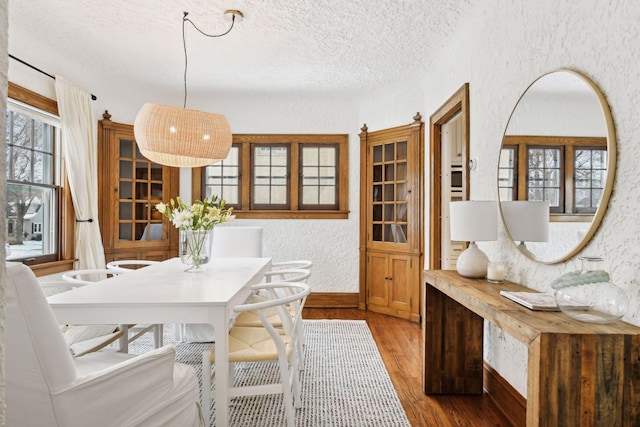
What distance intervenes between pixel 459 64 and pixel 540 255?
6.22ft

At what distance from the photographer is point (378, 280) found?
4730mm

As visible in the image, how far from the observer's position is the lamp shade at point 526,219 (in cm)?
197

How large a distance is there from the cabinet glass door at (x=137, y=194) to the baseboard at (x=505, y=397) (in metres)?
3.99

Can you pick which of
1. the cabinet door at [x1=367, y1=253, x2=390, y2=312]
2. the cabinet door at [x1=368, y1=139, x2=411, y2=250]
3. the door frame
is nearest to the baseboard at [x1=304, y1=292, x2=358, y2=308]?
the cabinet door at [x1=367, y1=253, x2=390, y2=312]

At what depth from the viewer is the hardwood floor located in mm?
2188

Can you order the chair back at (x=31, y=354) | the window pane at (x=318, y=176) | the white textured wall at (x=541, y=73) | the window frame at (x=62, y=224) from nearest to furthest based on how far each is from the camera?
the chair back at (x=31, y=354)
the white textured wall at (x=541, y=73)
the window frame at (x=62, y=224)
the window pane at (x=318, y=176)

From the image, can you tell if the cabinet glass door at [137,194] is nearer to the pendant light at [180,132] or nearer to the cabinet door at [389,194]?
the pendant light at [180,132]

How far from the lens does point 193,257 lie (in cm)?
278

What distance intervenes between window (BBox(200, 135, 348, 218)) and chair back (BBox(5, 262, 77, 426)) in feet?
12.6

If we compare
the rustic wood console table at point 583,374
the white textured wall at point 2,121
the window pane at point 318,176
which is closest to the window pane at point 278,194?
the window pane at point 318,176

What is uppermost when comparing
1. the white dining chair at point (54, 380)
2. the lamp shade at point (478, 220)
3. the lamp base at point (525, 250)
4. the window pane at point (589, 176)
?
the window pane at point (589, 176)

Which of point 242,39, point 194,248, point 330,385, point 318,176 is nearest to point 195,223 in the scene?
point 194,248

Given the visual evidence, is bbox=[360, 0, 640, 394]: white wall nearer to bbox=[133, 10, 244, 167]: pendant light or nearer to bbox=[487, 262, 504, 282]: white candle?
bbox=[487, 262, 504, 282]: white candle

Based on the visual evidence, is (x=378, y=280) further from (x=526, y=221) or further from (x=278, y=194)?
(x=526, y=221)
